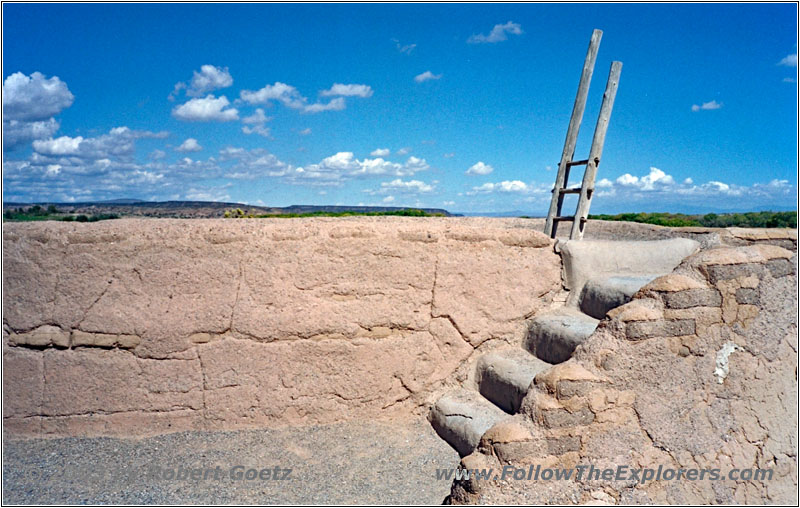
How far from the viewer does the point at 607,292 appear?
4172 millimetres

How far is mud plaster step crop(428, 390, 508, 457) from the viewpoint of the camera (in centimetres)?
380

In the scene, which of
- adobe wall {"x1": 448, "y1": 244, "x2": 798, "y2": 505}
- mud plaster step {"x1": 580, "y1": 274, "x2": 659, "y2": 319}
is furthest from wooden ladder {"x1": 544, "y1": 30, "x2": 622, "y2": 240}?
adobe wall {"x1": 448, "y1": 244, "x2": 798, "y2": 505}

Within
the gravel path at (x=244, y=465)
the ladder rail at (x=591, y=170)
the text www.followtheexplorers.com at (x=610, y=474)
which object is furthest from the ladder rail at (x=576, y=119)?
the text www.followtheexplorers.com at (x=610, y=474)

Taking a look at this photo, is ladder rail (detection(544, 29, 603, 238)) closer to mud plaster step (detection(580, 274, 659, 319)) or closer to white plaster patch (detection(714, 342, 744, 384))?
mud plaster step (detection(580, 274, 659, 319))

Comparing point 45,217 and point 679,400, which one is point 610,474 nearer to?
point 679,400

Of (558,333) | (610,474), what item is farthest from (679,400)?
(558,333)

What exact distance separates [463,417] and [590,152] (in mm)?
2680

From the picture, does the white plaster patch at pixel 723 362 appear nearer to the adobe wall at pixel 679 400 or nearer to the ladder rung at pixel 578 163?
the adobe wall at pixel 679 400

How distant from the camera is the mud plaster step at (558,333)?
3928mm

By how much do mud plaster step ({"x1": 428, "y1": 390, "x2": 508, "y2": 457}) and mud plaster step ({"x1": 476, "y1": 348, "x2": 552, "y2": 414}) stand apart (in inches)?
2.8

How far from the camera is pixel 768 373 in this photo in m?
3.61

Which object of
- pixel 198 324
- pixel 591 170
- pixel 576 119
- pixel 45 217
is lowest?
pixel 198 324

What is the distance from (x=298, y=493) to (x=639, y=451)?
1.86 metres

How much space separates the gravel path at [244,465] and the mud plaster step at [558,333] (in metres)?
0.89
